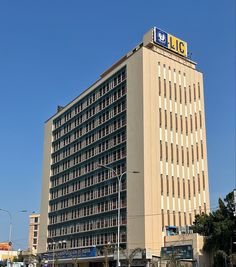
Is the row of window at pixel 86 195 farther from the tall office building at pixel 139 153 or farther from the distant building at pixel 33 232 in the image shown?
the distant building at pixel 33 232

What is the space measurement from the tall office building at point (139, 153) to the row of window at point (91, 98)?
22 centimetres

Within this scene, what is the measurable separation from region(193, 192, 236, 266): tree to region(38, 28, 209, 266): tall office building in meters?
8.35

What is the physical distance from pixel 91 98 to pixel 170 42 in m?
19.5

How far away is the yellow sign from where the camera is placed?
8456 centimetres

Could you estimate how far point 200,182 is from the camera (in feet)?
261

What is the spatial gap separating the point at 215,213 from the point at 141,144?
16505 mm

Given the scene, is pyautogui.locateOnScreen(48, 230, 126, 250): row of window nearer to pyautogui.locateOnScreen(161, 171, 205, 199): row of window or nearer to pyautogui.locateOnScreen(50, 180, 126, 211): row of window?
pyautogui.locateOnScreen(50, 180, 126, 211): row of window

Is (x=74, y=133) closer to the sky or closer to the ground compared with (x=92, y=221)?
closer to the sky

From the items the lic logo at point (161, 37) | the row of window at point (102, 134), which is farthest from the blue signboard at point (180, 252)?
the lic logo at point (161, 37)

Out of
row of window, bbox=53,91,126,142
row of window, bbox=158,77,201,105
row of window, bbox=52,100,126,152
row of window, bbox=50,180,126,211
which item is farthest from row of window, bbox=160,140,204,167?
row of window, bbox=53,91,126,142

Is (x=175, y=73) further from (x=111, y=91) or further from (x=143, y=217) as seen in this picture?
(x=143, y=217)

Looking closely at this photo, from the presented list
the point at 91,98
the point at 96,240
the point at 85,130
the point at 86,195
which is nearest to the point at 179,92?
the point at 91,98

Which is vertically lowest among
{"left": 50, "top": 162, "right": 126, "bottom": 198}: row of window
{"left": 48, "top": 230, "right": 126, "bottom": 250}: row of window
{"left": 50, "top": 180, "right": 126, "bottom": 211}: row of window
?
{"left": 48, "top": 230, "right": 126, "bottom": 250}: row of window

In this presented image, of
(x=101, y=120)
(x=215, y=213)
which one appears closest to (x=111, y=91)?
(x=101, y=120)
